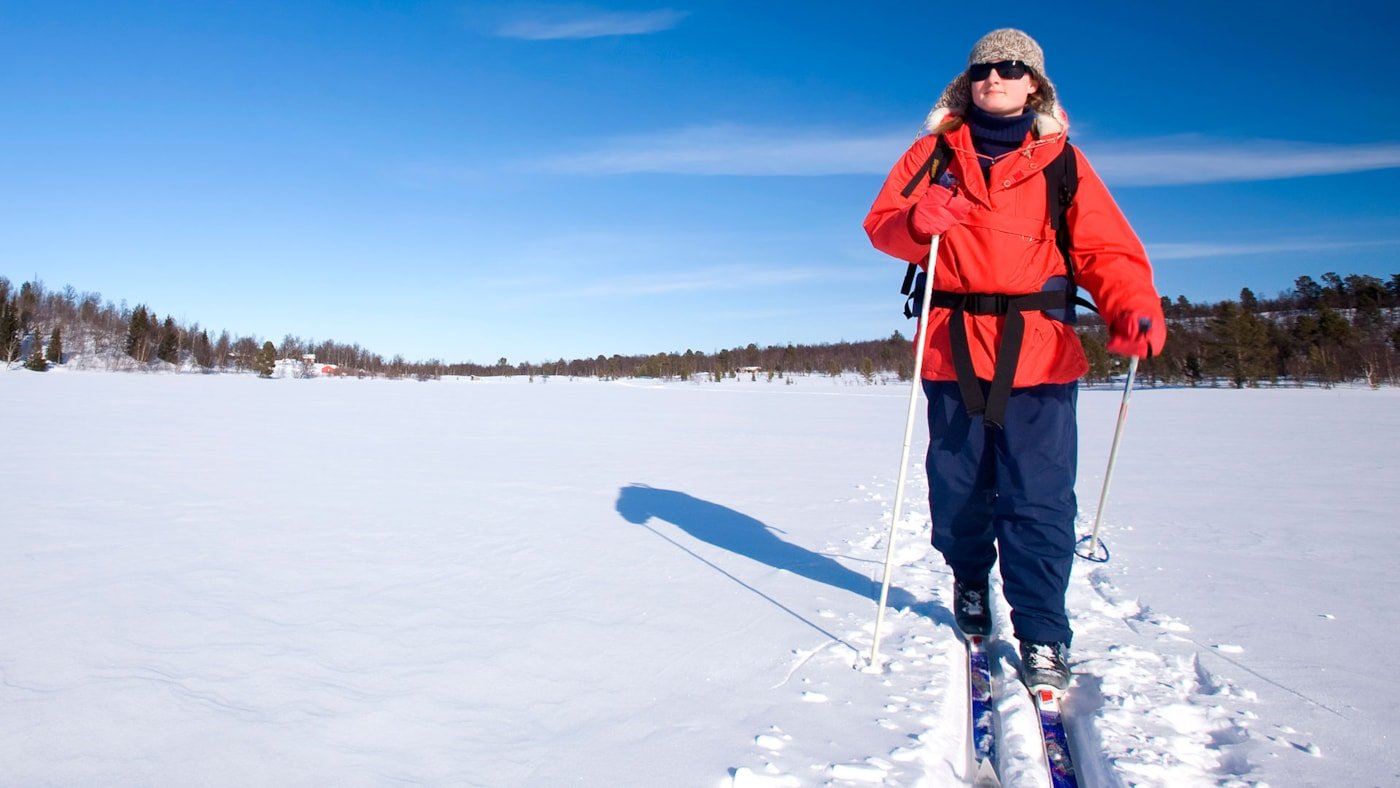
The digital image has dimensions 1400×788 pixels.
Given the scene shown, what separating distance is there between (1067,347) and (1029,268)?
0.28m

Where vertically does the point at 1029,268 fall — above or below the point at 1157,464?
above

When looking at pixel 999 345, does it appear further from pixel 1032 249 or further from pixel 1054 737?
pixel 1054 737

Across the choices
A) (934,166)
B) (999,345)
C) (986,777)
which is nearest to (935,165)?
(934,166)

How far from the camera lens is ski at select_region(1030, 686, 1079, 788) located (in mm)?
1627

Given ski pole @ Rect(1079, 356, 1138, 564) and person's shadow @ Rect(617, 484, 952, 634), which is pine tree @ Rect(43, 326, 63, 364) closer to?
person's shadow @ Rect(617, 484, 952, 634)

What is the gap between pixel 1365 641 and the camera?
7.61ft

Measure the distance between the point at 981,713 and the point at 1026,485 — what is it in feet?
2.28

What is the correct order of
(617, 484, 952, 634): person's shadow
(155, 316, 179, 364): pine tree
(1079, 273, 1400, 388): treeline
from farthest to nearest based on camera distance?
(155, 316, 179, 364): pine tree, (1079, 273, 1400, 388): treeline, (617, 484, 952, 634): person's shadow

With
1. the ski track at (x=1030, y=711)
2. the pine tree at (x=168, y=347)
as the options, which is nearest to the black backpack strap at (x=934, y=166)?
the ski track at (x=1030, y=711)

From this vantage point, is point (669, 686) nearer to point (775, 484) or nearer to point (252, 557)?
point (252, 557)

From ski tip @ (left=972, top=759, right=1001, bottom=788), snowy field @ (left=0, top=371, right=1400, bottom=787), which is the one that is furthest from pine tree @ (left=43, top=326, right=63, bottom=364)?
ski tip @ (left=972, top=759, right=1001, bottom=788)

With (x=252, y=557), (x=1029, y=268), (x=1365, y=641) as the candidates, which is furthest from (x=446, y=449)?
(x=1365, y=641)

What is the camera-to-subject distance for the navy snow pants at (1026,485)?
2.16 m

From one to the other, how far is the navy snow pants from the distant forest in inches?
113
